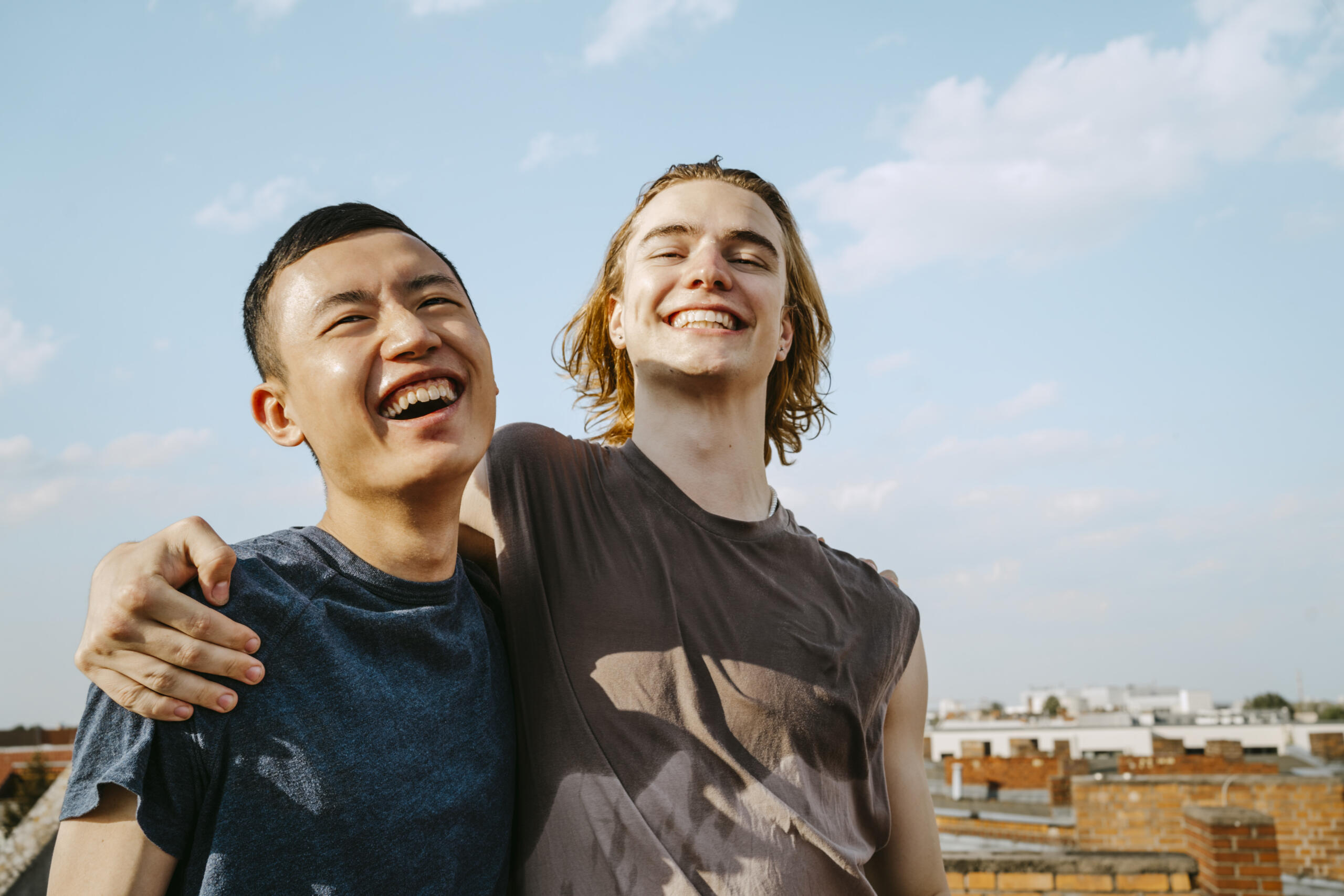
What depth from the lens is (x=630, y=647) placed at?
2.08 metres

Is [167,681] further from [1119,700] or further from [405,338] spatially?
[1119,700]

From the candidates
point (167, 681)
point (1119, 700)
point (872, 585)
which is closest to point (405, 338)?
point (167, 681)

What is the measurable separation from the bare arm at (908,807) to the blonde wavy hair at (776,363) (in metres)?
0.95

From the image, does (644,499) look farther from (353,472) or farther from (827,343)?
(827,343)

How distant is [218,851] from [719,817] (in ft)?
3.21

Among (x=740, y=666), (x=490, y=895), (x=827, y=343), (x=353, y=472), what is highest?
(x=827, y=343)

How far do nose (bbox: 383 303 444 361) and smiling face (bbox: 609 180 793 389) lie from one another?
0.81 m

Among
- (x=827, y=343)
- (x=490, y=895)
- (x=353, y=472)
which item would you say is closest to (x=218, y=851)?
(x=490, y=895)

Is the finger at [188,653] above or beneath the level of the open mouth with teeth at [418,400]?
beneath

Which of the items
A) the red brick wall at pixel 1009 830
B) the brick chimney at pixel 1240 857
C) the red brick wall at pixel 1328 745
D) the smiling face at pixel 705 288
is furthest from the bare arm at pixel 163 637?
the red brick wall at pixel 1328 745

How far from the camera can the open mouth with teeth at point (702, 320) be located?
246 centimetres

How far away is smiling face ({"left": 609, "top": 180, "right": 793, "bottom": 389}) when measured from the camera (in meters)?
2.46

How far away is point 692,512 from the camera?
2.35 meters

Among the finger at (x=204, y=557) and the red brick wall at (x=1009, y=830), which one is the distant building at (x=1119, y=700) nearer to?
the red brick wall at (x=1009, y=830)
